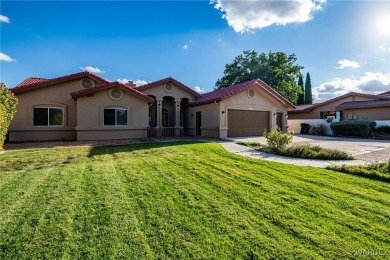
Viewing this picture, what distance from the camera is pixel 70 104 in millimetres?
15359

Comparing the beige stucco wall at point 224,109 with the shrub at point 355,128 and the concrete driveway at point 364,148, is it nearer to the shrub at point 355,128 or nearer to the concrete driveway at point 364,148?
the concrete driveway at point 364,148

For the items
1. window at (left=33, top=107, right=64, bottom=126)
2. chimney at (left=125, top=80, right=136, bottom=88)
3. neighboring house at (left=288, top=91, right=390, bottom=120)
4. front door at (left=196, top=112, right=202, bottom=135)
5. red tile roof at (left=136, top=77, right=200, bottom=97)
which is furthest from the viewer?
neighboring house at (left=288, top=91, right=390, bottom=120)

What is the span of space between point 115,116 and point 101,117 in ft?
3.10

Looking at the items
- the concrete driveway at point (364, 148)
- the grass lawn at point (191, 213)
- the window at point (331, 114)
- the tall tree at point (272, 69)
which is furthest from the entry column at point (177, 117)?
the window at point (331, 114)

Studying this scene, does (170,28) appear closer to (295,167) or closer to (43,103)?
(43,103)

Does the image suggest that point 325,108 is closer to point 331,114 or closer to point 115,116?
point 331,114

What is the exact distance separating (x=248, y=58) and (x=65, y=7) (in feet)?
94.6

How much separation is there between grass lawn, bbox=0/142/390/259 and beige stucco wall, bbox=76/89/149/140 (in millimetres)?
7690

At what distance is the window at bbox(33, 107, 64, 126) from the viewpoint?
14.4 meters

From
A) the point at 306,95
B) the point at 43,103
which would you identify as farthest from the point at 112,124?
the point at 306,95

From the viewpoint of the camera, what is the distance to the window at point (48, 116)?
1438 cm

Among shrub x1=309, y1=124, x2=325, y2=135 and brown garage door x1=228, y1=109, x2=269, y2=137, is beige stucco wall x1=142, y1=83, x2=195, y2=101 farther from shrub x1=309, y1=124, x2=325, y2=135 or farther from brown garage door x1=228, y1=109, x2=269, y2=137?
shrub x1=309, y1=124, x2=325, y2=135

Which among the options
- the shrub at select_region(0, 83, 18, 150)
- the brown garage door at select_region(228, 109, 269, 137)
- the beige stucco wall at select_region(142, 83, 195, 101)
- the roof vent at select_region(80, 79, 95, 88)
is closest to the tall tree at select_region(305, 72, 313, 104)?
the brown garage door at select_region(228, 109, 269, 137)

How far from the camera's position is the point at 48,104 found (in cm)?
1466
